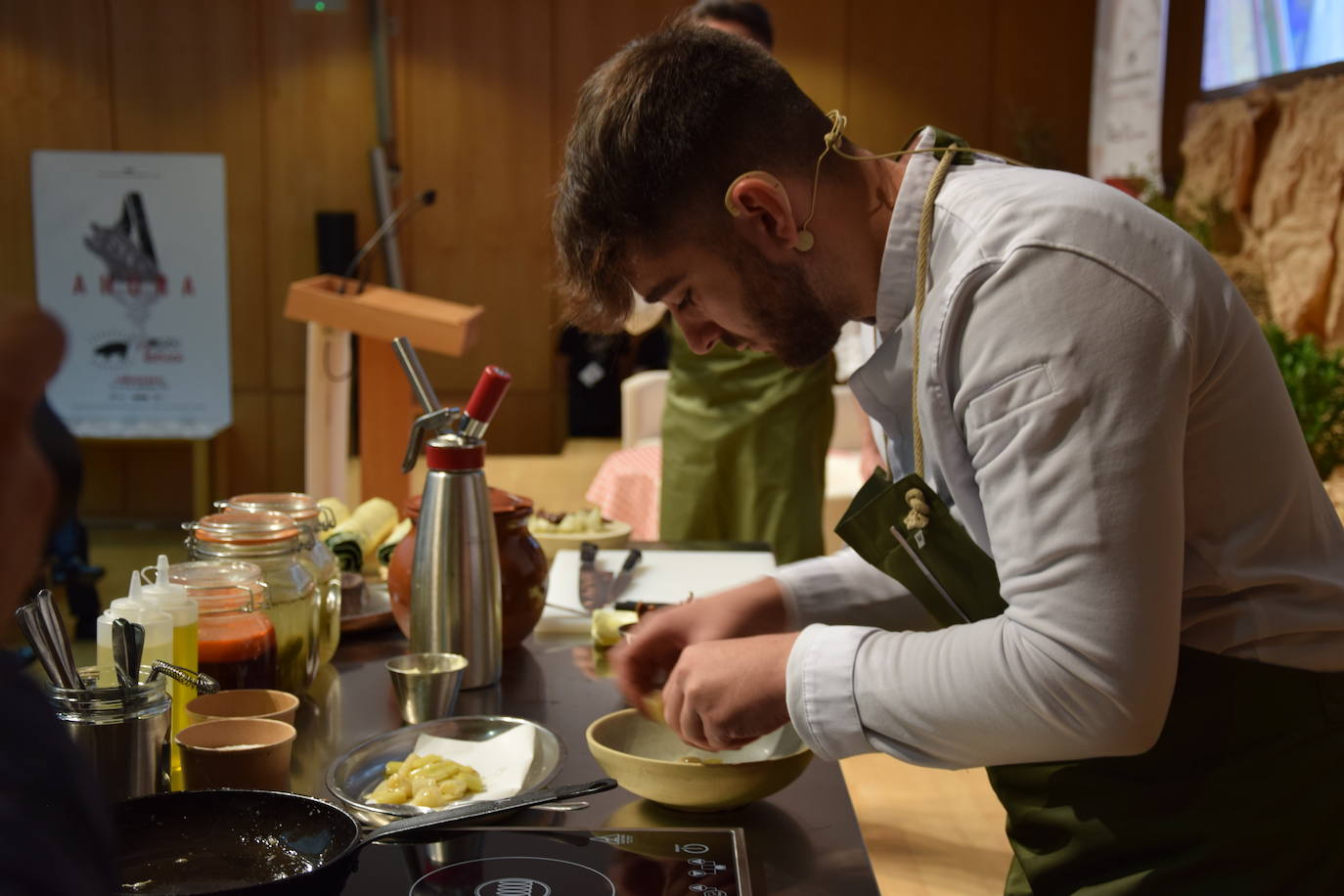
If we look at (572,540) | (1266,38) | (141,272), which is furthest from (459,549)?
(141,272)

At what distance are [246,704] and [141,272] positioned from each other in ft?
19.5

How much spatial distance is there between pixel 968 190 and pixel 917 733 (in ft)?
1.41

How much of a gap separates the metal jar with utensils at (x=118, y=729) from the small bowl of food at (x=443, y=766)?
0.63ft

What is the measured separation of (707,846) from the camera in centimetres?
97

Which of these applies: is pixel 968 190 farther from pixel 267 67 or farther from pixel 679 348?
pixel 267 67

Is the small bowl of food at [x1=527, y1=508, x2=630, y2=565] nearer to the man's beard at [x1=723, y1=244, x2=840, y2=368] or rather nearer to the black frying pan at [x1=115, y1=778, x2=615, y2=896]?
the man's beard at [x1=723, y1=244, x2=840, y2=368]

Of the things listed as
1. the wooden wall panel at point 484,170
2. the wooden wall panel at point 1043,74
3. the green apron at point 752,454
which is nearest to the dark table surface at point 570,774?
the green apron at point 752,454

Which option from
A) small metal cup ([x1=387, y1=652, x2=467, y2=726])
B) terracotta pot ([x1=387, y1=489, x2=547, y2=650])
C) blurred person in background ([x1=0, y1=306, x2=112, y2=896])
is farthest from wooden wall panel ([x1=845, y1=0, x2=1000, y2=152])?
blurred person in background ([x1=0, y1=306, x2=112, y2=896])

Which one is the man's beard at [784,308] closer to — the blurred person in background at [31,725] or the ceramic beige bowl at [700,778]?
the ceramic beige bowl at [700,778]

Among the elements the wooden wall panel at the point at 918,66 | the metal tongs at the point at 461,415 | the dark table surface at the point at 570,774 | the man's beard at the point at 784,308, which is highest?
the wooden wall panel at the point at 918,66

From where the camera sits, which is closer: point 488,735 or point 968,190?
point 968,190

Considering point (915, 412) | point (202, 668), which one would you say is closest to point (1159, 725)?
point (915, 412)

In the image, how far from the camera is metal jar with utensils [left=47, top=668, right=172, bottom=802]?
2.92 ft

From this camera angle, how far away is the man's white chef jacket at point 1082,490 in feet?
2.75
